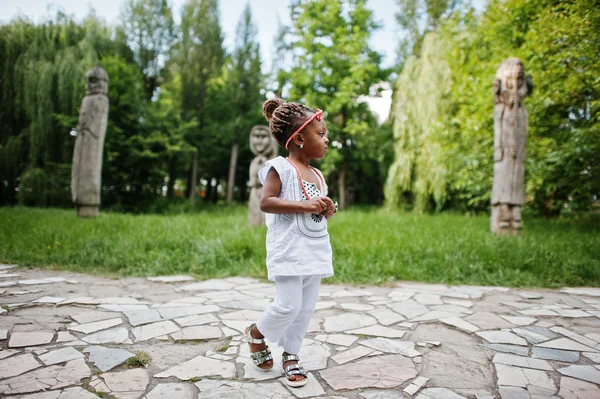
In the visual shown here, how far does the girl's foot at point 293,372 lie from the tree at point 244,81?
56.3 feet

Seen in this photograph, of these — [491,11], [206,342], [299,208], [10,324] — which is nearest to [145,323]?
[206,342]

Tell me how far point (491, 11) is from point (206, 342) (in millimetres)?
10281

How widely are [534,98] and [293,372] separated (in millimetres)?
8338

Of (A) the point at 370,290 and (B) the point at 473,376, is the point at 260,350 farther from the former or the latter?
(A) the point at 370,290

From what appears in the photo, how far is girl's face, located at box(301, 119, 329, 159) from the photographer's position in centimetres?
210

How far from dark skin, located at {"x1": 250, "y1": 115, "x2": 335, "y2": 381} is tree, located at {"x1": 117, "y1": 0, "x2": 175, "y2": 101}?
17.7m

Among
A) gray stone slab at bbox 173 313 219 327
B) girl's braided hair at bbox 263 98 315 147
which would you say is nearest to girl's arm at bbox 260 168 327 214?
girl's braided hair at bbox 263 98 315 147

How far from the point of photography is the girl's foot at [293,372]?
202 centimetres

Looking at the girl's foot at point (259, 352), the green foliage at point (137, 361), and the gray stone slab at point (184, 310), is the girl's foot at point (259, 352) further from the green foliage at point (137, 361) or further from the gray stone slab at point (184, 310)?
the gray stone slab at point (184, 310)

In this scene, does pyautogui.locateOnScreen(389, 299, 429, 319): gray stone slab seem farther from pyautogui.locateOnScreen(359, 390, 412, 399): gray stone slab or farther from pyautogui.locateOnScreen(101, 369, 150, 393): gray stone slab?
pyautogui.locateOnScreen(101, 369, 150, 393): gray stone slab

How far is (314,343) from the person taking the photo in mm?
2643

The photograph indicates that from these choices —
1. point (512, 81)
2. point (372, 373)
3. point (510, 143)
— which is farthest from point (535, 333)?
point (512, 81)

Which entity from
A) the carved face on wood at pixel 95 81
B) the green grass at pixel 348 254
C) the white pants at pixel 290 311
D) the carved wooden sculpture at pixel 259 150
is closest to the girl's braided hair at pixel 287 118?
the white pants at pixel 290 311

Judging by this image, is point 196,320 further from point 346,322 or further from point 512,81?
point 512,81
